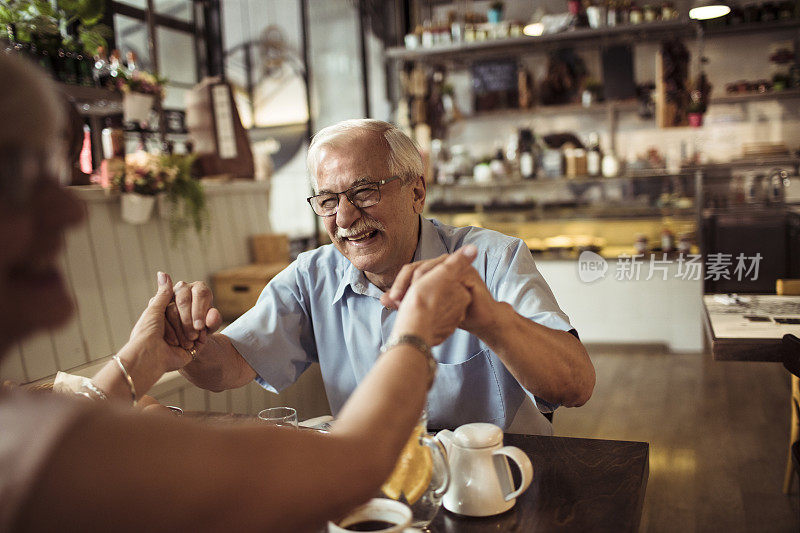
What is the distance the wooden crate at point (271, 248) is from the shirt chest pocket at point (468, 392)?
6.79ft

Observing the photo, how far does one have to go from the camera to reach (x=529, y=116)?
7.24m

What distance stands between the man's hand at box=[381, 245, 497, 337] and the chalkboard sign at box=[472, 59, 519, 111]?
6.10 m

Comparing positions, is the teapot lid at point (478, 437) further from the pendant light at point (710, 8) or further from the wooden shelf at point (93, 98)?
the pendant light at point (710, 8)

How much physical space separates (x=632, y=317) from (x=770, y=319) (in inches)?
109

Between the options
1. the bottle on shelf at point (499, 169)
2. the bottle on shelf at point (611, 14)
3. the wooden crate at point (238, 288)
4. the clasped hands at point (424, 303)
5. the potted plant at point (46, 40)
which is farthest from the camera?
the bottle on shelf at point (499, 169)

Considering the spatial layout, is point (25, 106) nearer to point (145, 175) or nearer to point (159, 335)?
point (159, 335)

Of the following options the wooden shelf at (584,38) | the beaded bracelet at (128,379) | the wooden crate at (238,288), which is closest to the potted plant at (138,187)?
the wooden crate at (238,288)

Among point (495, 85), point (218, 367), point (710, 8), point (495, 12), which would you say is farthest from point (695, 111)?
point (218, 367)

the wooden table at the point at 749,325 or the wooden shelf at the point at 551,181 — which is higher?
the wooden shelf at the point at 551,181

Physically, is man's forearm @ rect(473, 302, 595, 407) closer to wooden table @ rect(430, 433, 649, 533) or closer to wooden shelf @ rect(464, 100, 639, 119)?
wooden table @ rect(430, 433, 649, 533)

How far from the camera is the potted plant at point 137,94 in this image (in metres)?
3.04

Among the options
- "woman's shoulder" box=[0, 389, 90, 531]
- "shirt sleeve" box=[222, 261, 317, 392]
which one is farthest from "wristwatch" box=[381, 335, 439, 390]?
"shirt sleeve" box=[222, 261, 317, 392]

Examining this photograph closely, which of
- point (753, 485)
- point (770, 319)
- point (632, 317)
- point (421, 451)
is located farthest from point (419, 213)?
point (632, 317)

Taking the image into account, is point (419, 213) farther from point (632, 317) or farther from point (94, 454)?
point (632, 317)
